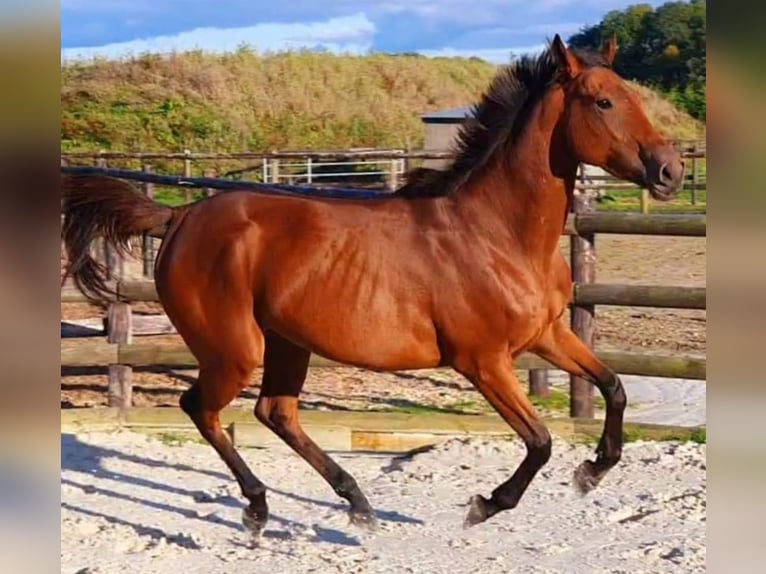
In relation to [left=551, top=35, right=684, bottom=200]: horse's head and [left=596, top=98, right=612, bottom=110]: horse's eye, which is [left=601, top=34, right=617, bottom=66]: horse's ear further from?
[left=596, top=98, right=612, bottom=110]: horse's eye

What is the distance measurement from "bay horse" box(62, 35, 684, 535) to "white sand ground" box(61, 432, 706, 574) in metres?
0.21

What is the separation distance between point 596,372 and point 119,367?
3145mm

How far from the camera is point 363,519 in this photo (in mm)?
3990

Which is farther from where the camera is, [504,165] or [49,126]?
[504,165]

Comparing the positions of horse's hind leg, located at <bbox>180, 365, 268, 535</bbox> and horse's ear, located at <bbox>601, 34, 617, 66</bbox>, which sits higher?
horse's ear, located at <bbox>601, 34, 617, 66</bbox>

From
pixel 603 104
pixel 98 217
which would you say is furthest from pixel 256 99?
pixel 603 104

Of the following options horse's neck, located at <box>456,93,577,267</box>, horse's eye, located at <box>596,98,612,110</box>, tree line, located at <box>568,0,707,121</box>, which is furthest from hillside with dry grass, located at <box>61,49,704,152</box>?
horse's eye, located at <box>596,98,612,110</box>

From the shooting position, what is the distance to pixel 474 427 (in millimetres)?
5555

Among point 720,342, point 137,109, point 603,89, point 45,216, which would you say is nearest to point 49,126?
point 45,216

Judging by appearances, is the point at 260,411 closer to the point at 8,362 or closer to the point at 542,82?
the point at 542,82

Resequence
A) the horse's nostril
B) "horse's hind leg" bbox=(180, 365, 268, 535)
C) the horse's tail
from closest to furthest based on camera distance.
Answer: the horse's nostril → "horse's hind leg" bbox=(180, 365, 268, 535) → the horse's tail

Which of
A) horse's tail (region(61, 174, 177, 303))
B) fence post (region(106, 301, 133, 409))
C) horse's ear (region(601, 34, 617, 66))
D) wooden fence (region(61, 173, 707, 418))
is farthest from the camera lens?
fence post (region(106, 301, 133, 409))

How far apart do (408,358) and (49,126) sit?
8.29 feet

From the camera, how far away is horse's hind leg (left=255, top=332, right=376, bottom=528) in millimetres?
3992
